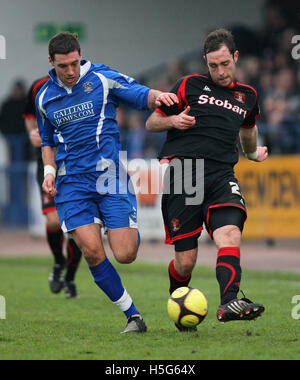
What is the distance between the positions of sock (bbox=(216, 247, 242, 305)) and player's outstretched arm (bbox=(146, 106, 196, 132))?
1.03m

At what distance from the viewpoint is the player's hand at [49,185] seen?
6742 millimetres

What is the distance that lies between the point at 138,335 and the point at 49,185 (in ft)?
4.74

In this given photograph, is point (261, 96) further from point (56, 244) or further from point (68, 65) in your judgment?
point (68, 65)

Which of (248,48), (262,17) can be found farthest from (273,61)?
(262,17)

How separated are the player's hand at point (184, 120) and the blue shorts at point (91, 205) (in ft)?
2.72

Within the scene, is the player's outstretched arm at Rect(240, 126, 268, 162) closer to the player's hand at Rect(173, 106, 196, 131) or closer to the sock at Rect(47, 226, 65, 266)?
the player's hand at Rect(173, 106, 196, 131)

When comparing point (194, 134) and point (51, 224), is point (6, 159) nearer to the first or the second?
point (51, 224)

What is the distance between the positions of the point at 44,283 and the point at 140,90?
16.2 ft

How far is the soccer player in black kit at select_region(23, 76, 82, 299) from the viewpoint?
30.1 feet

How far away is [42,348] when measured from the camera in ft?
19.6

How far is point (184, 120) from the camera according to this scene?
6375 millimetres

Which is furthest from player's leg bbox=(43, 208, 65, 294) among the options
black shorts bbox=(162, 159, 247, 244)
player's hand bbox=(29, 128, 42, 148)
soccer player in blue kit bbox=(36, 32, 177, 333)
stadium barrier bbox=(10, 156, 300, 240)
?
stadium barrier bbox=(10, 156, 300, 240)
